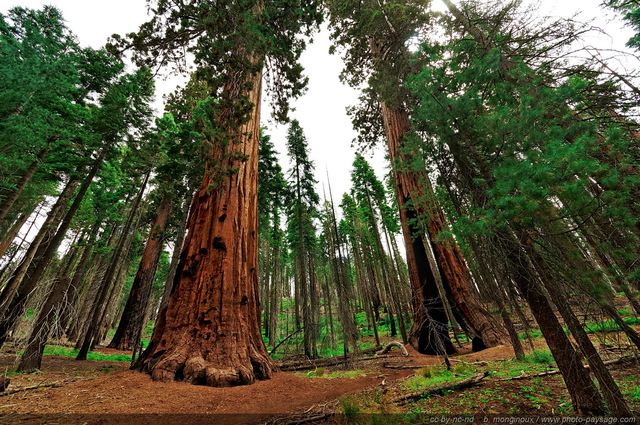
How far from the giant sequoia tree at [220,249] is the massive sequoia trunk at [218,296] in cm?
2

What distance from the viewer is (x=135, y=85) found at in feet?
30.2

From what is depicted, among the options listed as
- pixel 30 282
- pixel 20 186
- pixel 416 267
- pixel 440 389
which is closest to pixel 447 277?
pixel 416 267

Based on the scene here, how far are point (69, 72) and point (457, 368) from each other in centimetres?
1493

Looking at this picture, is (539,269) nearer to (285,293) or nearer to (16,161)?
(16,161)

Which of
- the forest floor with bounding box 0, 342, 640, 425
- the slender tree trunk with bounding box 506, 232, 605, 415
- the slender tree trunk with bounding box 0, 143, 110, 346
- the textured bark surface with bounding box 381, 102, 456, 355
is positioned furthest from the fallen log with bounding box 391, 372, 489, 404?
the slender tree trunk with bounding box 0, 143, 110, 346

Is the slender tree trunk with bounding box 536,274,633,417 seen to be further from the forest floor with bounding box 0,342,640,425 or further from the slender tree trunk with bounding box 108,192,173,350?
the slender tree trunk with bounding box 108,192,173,350

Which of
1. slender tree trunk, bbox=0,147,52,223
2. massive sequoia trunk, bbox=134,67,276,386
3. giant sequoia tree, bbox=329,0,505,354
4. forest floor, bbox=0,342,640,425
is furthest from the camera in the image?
slender tree trunk, bbox=0,147,52,223

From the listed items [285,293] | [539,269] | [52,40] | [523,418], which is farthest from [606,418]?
[285,293]

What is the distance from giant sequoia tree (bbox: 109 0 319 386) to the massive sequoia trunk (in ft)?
0.05

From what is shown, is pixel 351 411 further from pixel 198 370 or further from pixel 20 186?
pixel 20 186

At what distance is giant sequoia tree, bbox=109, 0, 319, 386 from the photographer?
396 cm

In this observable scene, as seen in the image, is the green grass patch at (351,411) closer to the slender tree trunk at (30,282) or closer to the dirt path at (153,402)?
the dirt path at (153,402)

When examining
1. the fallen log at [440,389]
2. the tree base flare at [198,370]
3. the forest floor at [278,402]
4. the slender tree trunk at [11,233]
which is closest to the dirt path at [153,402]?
the forest floor at [278,402]

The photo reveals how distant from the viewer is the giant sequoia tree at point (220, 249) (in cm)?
396
